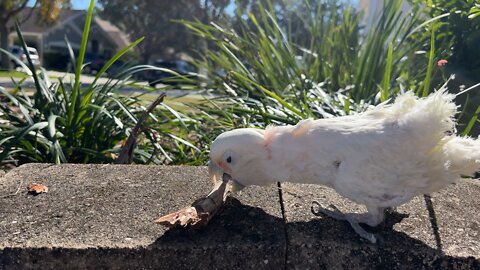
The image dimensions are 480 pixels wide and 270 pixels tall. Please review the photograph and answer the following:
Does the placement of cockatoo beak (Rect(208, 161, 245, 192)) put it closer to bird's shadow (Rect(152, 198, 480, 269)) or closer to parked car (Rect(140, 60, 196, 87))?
bird's shadow (Rect(152, 198, 480, 269))

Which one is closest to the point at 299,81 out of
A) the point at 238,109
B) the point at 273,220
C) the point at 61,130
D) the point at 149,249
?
the point at 238,109

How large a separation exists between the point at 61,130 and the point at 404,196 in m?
2.33

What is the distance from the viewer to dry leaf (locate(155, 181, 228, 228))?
170 cm

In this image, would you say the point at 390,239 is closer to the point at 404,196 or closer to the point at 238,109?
the point at 404,196

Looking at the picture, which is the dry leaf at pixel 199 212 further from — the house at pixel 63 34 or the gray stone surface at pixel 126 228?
the house at pixel 63 34

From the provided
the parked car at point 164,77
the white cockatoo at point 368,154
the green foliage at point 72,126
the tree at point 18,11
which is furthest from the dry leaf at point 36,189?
the tree at point 18,11

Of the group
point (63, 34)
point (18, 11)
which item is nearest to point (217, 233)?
point (18, 11)

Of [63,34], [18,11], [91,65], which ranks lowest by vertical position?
[63,34]

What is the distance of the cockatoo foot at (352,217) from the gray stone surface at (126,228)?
0.18 metres

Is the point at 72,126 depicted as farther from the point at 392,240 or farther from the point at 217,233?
the point at 392,240

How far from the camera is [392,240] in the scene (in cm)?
182

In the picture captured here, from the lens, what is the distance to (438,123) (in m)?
1.68

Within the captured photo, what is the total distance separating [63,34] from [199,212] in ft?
95.9

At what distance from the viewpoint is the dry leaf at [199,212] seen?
5.57 feet
